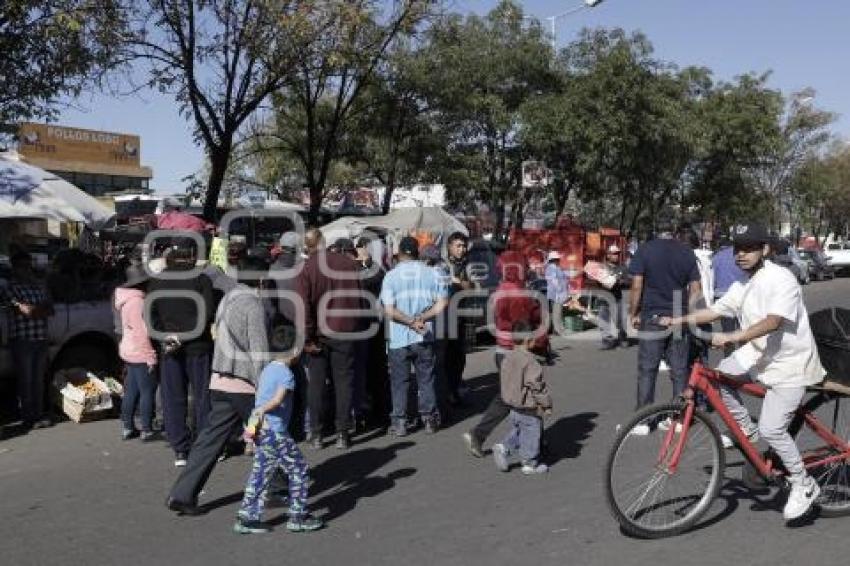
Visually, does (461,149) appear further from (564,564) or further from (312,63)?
(564,564)

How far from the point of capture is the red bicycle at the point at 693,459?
195 inches

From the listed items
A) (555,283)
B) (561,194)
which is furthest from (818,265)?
(555,283)

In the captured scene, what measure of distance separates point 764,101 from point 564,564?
2964cm

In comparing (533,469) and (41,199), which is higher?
(41,199)

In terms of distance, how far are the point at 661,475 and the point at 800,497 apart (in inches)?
32.0

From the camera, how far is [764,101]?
31.0 metres

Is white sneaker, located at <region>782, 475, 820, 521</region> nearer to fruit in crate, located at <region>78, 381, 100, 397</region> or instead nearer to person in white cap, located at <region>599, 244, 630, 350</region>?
fruit in crate, located at <region>78, 381, 100, 397</region>

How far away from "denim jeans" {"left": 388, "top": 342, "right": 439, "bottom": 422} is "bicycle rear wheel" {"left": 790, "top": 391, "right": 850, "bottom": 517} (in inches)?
131

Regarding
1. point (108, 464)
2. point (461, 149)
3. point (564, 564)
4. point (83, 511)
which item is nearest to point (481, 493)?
point (564, 564)

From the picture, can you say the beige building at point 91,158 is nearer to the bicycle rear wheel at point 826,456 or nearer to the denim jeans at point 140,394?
the denim jeans at point 140,394

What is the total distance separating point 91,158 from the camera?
50938mm

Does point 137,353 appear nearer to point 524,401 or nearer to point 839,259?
point 524,401

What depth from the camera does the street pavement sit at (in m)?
4.86

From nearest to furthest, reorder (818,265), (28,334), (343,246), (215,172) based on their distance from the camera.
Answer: (343,246)
(28,334)
(215,172)
(818,265)
